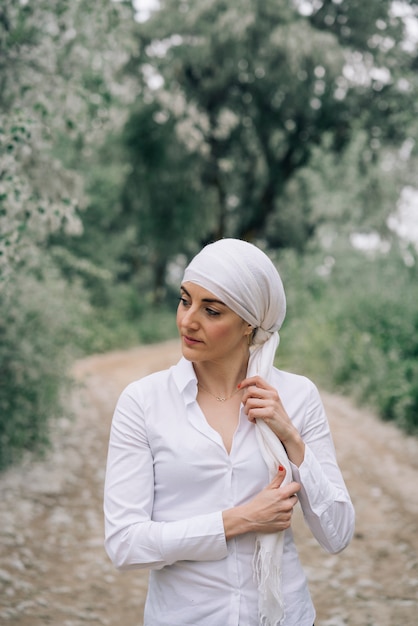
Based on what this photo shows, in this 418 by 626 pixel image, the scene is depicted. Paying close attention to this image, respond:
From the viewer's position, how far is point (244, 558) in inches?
79.8

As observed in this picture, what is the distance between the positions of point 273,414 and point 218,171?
18.0 m

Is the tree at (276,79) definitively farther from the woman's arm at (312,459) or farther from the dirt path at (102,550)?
the woman's arm at (312,459)

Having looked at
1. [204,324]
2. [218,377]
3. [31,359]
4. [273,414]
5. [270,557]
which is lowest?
[270,557]

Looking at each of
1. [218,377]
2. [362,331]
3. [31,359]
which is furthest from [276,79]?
[218,377]

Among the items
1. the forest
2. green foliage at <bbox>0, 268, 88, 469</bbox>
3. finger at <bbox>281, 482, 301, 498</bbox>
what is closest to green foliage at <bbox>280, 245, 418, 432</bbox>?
the forest

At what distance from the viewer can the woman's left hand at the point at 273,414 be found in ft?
6.64

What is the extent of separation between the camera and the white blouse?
196 cm

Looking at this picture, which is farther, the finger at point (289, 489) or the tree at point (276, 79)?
the tree at point (276, 79)

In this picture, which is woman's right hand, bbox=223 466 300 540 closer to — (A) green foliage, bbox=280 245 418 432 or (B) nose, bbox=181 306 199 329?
(B) nose, bbox=181 306 199 329

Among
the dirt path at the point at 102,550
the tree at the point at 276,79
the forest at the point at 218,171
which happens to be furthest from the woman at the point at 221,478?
the tree at the point at 276,79

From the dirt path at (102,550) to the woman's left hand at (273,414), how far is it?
2.65m

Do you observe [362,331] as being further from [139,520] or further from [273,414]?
[139,520]

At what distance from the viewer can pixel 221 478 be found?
2.03m

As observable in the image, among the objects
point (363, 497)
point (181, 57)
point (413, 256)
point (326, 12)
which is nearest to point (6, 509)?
point (363, 497)
